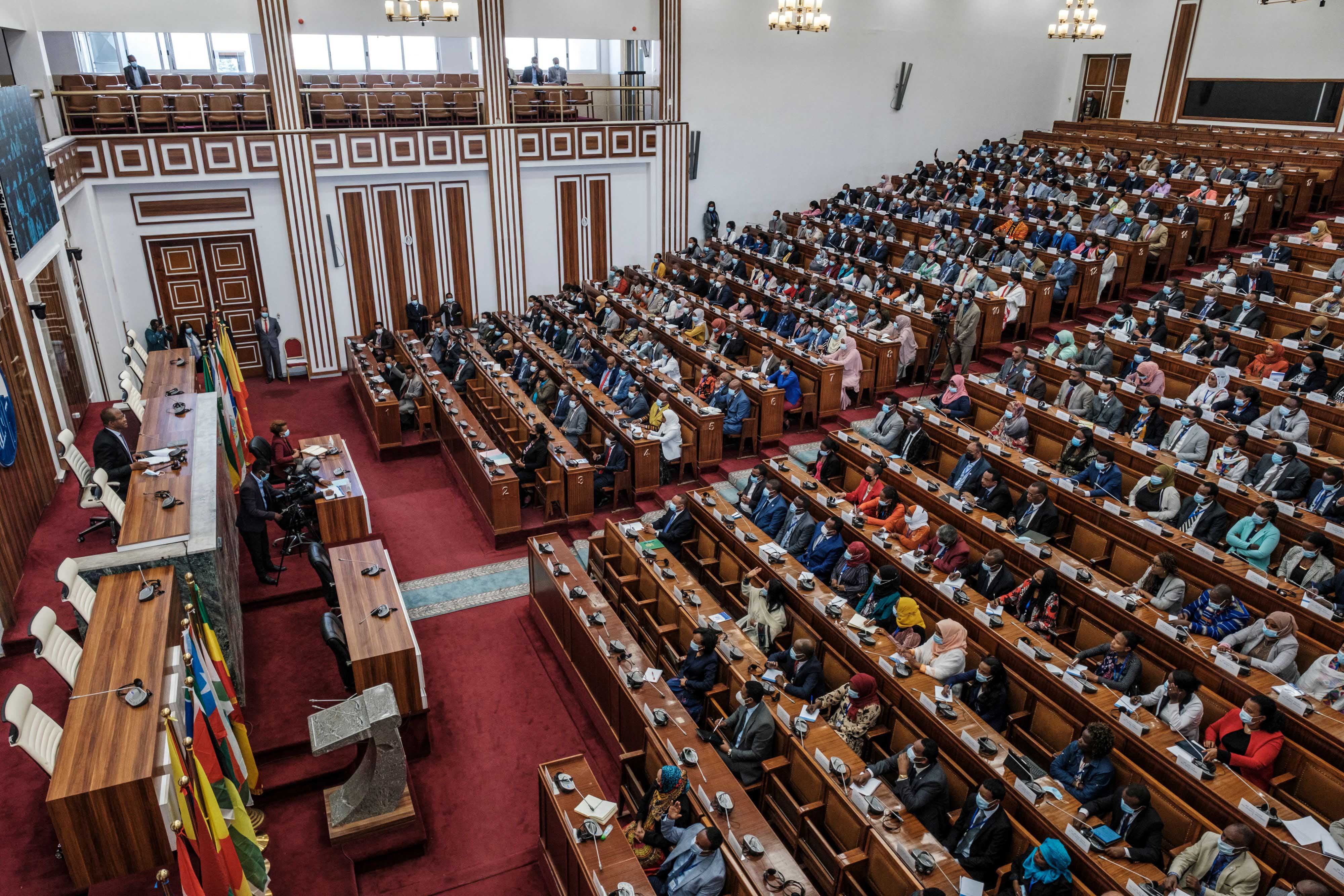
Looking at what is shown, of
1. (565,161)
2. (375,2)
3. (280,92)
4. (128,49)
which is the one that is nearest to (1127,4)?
(565,161)

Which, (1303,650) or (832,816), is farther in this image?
(1303,650)

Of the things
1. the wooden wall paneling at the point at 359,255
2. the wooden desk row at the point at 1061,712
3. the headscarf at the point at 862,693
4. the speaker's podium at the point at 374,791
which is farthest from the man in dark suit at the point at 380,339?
the headscarf at the point at 862,693

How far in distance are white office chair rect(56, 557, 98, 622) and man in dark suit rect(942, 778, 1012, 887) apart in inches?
217

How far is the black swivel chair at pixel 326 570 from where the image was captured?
21.9 ft

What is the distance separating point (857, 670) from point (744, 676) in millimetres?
850

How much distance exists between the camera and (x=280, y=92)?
12.9m

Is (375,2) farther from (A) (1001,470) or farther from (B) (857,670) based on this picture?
(B) (857,670)

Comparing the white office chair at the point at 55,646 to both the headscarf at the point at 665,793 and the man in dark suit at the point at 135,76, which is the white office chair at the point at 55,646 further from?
the man in dark suit at the point at 135,76

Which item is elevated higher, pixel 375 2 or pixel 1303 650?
pixel 375 2

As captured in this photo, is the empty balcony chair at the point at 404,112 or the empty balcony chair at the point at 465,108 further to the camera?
the empty balcony chair at the point at 465,108

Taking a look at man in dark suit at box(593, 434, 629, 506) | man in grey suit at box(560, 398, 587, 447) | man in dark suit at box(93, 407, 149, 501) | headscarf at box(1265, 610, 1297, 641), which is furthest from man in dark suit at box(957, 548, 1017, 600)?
man in dark suit at box(93, 407, 149, 501)

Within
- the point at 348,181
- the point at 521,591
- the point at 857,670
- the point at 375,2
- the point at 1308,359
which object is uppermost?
the point at 375,2

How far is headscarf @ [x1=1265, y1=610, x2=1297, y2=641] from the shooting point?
17.8 ft

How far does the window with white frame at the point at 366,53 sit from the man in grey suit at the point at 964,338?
35.0ft
